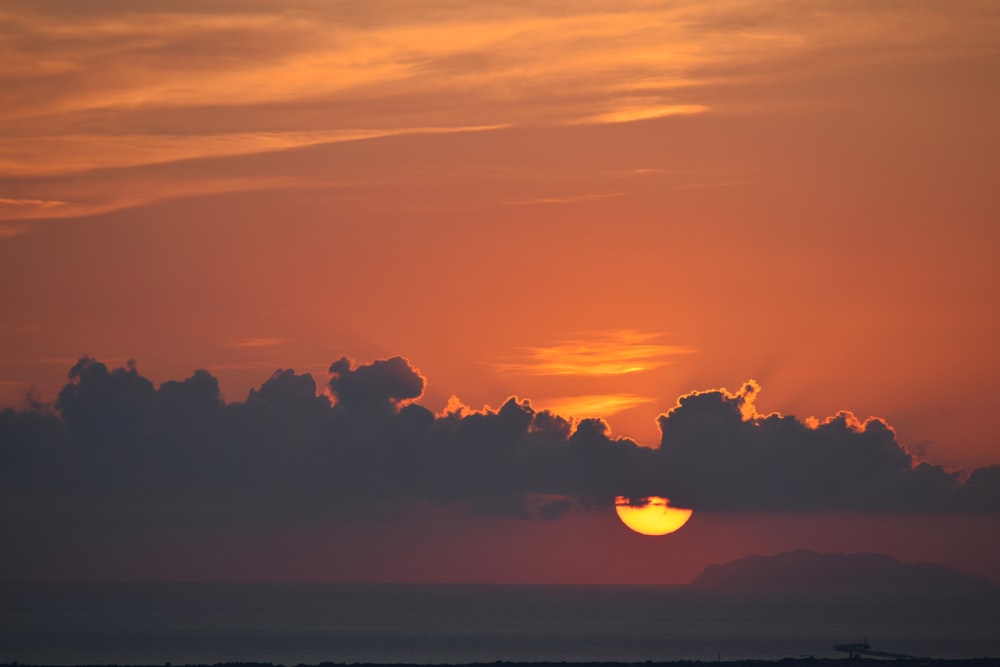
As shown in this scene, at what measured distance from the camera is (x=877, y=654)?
174 m

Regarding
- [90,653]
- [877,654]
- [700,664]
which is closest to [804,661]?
[700,664]

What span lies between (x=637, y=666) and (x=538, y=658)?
5955cm

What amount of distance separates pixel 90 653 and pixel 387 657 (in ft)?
139

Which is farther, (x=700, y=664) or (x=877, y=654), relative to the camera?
(x=877, y=654)

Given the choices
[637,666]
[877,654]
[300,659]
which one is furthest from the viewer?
[300,659]

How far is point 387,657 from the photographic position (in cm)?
19562

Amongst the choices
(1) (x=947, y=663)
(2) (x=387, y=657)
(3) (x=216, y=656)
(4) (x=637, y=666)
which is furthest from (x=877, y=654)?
(3) (x=216, y=656)

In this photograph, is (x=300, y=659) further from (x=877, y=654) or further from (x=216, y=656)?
(x=877, y=654)

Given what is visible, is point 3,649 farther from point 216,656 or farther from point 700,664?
point 700,664

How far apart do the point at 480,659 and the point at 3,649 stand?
6940cm

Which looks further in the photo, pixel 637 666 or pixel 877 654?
pixel 877 654

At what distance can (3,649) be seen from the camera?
648 feet

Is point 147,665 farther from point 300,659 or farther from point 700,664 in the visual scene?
point 700,664

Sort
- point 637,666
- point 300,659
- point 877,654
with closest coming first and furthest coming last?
point 637,666, point 877,654, point 300,659
